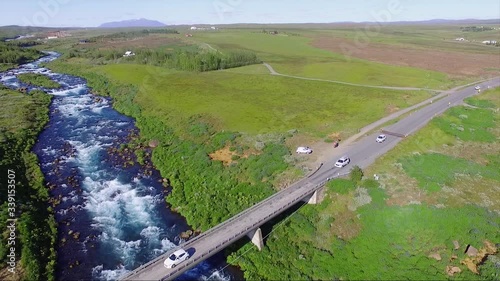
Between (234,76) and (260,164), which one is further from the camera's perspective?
(234,76)

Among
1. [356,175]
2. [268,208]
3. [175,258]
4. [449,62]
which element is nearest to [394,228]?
[356,175]

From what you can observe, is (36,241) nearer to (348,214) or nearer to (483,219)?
(348,214)

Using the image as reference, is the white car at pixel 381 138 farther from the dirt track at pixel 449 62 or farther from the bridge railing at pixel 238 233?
the dirt track at pixel 449 62

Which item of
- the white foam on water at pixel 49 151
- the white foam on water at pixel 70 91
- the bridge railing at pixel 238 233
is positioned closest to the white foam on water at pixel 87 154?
the white foam on water at pixel 49 151

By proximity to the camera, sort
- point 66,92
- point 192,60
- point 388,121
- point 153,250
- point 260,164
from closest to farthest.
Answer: point 153,250 → point 260,164 → point 388,121 → point 66,92 → point 192,60

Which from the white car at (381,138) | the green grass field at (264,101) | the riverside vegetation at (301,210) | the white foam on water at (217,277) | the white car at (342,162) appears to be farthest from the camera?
the green grass field at (264,101)

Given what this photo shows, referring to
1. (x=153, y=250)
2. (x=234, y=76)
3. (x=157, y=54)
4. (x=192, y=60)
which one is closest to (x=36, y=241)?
(x=153, y=250)
